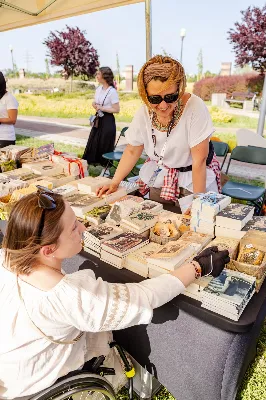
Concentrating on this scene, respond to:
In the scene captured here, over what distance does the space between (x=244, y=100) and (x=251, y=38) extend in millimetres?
3536

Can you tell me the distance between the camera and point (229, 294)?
1.39 metres

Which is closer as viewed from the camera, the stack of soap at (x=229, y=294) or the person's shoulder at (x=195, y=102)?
the stack of soap at (x=229, y=294)

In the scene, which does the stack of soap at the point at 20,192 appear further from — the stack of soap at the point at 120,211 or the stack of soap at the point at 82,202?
the stack of soap at the point at 120,211

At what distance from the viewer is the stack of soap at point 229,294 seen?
135 cm

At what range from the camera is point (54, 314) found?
118 cm

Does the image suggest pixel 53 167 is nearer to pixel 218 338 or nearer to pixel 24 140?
pixel 218 338

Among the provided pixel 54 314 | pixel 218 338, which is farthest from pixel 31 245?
pixel 218 338

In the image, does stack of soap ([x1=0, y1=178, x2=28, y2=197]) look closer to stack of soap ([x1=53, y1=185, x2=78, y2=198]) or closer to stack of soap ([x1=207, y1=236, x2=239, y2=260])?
stack of soap ([x1=53, y1=185, x2=78, y2=198])

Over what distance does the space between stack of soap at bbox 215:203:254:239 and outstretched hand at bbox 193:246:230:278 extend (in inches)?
11.3

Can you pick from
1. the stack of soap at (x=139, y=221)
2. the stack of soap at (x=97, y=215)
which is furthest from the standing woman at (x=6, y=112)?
the stack of soap at (x=139, y=221)

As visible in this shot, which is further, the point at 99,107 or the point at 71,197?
the point at 99,107

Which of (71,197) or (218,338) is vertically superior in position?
(71,197)

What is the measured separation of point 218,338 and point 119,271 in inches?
22.6

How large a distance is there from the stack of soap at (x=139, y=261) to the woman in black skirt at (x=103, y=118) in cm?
467
